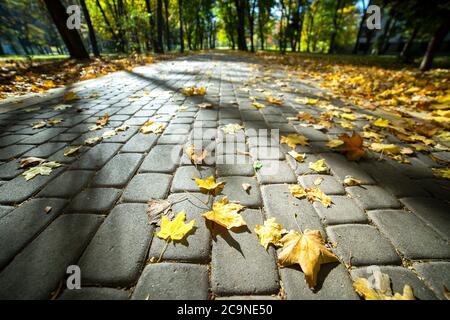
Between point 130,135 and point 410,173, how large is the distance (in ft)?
9.43

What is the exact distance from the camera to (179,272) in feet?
3.79

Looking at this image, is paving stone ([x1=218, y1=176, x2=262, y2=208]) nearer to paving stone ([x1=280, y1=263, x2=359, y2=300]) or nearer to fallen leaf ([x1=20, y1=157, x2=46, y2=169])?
paving stone ([x1=280, y1=263, x2=359, y2=300])

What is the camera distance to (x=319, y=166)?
6.73 ft

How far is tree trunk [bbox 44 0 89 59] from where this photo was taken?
8742 mm

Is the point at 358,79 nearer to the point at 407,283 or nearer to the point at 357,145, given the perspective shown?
the point at 357,145

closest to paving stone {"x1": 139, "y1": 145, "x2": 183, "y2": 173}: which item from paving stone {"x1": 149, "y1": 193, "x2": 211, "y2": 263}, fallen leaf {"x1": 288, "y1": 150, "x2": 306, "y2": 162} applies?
paving stone {"x1": 149, "y1": 193, "x2": 211, "y2": 263}

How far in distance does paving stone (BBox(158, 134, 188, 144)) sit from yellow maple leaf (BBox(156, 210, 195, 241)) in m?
1.21

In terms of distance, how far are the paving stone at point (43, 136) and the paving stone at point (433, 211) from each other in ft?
11.5

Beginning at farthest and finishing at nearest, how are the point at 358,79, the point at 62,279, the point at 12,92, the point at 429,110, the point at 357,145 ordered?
the point at 358,79 < the point at 12,92 < the point at 429,110 < the point at 357,145 < the point at 62,279

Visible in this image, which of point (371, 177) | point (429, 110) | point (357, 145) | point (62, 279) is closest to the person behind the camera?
point (62, 279)

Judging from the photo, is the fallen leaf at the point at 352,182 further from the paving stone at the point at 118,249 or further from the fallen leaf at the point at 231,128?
the paving stone at the point at 118,249

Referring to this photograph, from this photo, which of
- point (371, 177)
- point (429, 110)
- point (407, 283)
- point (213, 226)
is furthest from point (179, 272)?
point (429, 110)

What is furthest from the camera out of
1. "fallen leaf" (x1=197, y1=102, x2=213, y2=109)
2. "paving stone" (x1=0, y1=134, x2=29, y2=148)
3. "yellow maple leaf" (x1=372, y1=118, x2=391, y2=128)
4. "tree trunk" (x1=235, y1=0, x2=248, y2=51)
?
"tree trunk" (x1=235, y1=0, x2=248, y2=51)
